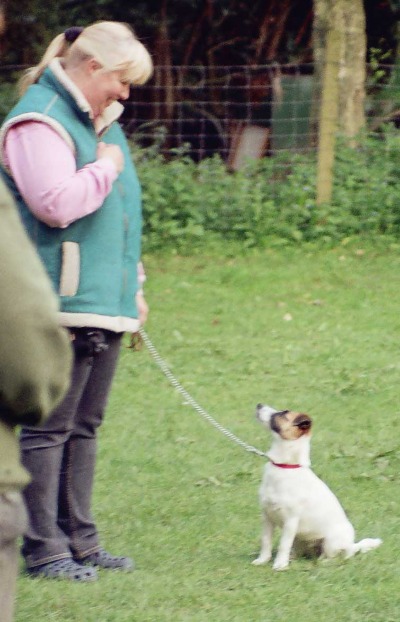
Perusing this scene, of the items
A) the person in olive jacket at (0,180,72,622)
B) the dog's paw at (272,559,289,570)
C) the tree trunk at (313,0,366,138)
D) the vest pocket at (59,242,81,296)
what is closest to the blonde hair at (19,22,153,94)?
the vest pocket at (59,242,81,296)

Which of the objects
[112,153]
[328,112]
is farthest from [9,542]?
[328,112]

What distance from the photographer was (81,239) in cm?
349

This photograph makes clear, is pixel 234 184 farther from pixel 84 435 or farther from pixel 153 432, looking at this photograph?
pixel 84 435

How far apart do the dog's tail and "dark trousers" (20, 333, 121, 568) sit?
34.6 inches

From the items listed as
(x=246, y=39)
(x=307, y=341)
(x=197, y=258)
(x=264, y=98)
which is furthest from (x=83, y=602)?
(x=246, y=39)

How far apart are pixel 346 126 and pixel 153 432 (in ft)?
18.5

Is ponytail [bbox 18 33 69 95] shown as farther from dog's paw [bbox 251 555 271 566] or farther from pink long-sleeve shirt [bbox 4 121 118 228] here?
dog's paw [bbox 251 555 271 566]

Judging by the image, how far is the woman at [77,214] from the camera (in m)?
3.37

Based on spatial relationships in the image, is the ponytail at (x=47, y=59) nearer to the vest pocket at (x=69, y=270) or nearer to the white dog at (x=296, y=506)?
the vest pocket at (x=69, y=270)

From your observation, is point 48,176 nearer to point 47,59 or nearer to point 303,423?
point 47,59

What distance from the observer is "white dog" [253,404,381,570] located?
3932mm

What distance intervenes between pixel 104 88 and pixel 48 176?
1.13ft

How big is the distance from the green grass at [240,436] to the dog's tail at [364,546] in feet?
0.12

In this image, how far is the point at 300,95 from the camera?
1104cm
